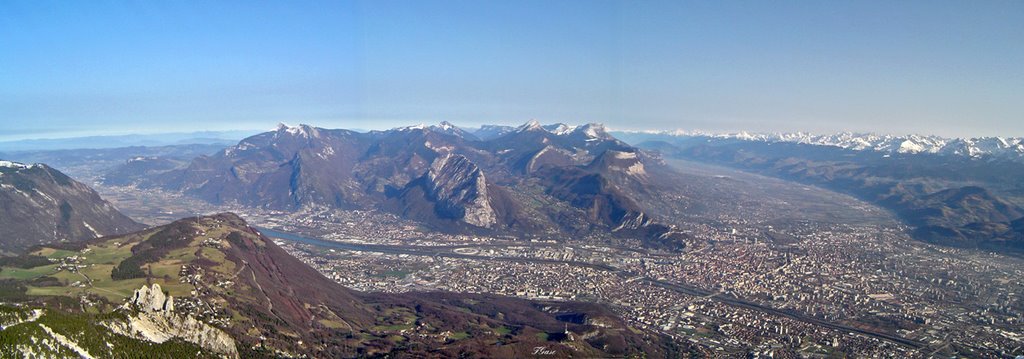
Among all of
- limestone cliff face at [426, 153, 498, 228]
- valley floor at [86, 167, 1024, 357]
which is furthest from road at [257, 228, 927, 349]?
limestone cliff face at [426, 153, 498, 228]

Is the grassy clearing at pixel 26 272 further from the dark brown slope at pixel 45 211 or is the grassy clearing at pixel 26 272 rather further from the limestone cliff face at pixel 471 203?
the limestone cliff face at pixel 471 203

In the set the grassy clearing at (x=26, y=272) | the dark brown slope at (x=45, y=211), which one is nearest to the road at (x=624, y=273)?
the dark brown slope at (x=45, y=211)

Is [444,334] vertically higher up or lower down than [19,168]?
lower down

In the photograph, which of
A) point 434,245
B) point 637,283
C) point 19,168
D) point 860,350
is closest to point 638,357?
point 860,350

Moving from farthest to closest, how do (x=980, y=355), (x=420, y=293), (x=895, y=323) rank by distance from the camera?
(x=420, y=293) < (x=895, y=323) < (x=980, y=355)

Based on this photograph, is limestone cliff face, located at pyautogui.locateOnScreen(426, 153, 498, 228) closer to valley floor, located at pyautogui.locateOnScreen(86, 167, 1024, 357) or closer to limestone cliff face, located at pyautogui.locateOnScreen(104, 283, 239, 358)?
valley floor, located at pyautogui.locateOnScreen(86, 167, 1024, 357)

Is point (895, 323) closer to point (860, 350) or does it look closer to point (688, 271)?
point (860, 350)

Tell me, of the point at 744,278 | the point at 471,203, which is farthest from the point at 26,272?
the point at 471,203
